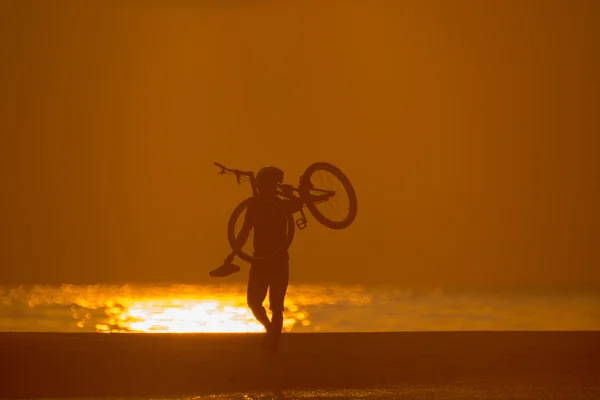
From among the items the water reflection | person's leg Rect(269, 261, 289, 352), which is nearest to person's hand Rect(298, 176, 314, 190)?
person's leg Rect(269, 261, 289, 352)

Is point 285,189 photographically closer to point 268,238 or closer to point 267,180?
point 267,180

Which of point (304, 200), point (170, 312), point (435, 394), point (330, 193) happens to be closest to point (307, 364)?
point (435, 394)

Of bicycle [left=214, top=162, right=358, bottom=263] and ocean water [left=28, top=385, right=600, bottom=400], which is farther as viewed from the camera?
bicycle [left=214, top=162, right=358, bottom=263]

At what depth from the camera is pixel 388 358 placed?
1223cm

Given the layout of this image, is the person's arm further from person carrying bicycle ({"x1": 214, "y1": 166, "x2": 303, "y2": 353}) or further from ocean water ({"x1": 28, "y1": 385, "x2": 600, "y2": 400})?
ocean water ({"x1": 28, "y1": 385, "x2": 600, "y2": 400})

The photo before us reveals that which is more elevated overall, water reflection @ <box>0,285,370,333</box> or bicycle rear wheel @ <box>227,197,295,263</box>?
bicycle rear wheel @ <box>227,197,295,263</box>

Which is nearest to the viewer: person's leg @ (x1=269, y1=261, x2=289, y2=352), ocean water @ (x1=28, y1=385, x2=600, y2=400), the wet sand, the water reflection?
ocean water @ (x1=28, y1=385, x2=600, y2=400)

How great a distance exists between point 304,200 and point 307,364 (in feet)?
9.19

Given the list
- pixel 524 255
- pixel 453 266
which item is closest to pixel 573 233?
pixel 524 255

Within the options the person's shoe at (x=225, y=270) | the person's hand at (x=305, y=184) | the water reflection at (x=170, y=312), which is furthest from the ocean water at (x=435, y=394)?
the water reflection at (x=170, y=312)

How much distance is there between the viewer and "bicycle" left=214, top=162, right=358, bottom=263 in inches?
549

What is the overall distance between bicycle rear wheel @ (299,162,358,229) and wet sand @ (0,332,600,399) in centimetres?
163

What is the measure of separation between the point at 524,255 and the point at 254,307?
162m

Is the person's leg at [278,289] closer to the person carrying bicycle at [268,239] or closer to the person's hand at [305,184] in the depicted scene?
the person carrying bicycle at [268,239]
